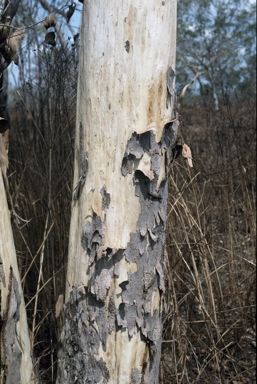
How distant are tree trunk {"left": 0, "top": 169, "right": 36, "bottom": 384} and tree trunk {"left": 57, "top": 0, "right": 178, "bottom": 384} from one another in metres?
0.17

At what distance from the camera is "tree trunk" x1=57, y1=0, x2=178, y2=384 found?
4.17ft

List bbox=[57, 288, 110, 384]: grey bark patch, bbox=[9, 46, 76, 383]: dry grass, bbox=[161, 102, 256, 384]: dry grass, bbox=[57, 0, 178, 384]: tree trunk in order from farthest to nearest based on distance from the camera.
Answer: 1. bbox=[161, 102, 256, 384]: dry grass
2. bbox=[9, 46, 76, 383]: dry grass
3. bbox=[57, 288, 110, 384]: grey bark patch
4. bbox=[57, 0, 178, 384]: tree trunk

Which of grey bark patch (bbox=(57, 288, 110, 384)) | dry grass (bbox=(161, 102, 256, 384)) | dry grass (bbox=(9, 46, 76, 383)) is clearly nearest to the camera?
grey bark patch (bbox=(57, 288, 110, 384))

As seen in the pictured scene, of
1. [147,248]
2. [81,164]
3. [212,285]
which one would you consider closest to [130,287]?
[147,248]

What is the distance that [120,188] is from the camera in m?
1.31

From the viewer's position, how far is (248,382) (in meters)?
2.58

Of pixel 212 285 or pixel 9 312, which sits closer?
pixel 9 312

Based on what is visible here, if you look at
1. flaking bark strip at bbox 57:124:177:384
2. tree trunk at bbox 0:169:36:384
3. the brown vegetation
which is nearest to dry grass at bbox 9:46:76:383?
the brown vegetation

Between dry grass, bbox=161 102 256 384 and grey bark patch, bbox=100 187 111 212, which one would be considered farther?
dry grass, bbox=161 102 256 384

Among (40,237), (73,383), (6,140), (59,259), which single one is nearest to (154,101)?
(6,140)

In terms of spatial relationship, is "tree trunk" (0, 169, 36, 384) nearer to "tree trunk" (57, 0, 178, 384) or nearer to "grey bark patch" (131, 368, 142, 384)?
"tree trunk" (57, 0, 178, 384)

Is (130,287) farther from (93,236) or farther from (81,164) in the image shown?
(81,164)

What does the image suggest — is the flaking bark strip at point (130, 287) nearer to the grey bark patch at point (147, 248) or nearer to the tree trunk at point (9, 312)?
the grey bark patch at point (147, 248)

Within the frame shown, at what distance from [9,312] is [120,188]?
20.6 inches
